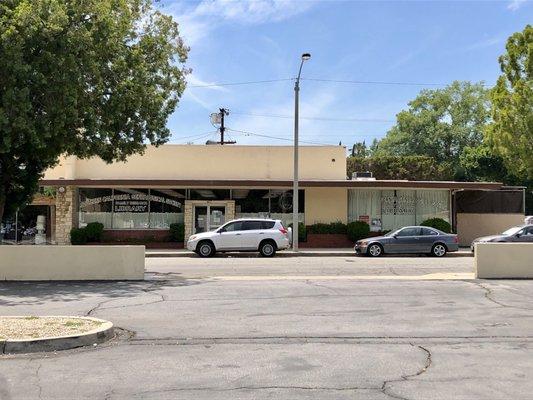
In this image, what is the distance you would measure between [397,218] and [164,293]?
64.1 feet

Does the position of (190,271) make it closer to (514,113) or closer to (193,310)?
(193,310)

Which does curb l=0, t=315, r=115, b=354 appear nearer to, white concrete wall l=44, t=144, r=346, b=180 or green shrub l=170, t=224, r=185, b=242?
green shrub l=170, t=224, r=185, b=242

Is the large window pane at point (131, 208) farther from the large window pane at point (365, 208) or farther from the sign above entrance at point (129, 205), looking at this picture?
the large window pane at point (365, 208)

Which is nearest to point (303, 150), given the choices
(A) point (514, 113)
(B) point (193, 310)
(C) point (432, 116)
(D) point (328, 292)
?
(A) point (514, 113)

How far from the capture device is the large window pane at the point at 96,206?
2914 cm

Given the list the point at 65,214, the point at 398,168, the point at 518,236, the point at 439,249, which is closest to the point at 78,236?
the point at 65,214

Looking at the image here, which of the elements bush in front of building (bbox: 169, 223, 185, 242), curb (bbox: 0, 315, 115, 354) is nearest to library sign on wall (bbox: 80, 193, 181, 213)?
bush in front of building (bbox: 169, 223, 185, 242)

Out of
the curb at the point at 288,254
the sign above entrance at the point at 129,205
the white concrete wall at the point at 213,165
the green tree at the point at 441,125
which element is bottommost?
the curb at the point at 288,254

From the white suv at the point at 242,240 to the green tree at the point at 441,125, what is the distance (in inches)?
1491

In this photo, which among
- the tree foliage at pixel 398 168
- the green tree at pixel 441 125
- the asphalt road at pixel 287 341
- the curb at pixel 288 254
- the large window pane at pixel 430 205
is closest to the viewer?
the asphalt road at pixel 287 341

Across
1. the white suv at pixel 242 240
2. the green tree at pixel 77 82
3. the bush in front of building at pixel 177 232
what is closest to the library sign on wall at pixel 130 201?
the bush in front of building at pixel 177 232

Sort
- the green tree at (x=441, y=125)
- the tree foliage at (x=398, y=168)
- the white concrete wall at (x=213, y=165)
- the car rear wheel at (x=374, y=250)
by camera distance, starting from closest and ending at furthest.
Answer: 1. the car rear wheel at (x=374, y=250)
2. the white concrete wall at (x=213, y=165)
3. the tree foliage at (x=398, y=168)
4. the green tree at (x=441, y=125)

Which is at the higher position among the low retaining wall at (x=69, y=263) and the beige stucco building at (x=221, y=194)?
the beige stucco building at (x=221, y=194)

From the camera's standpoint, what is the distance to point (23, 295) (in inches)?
477
